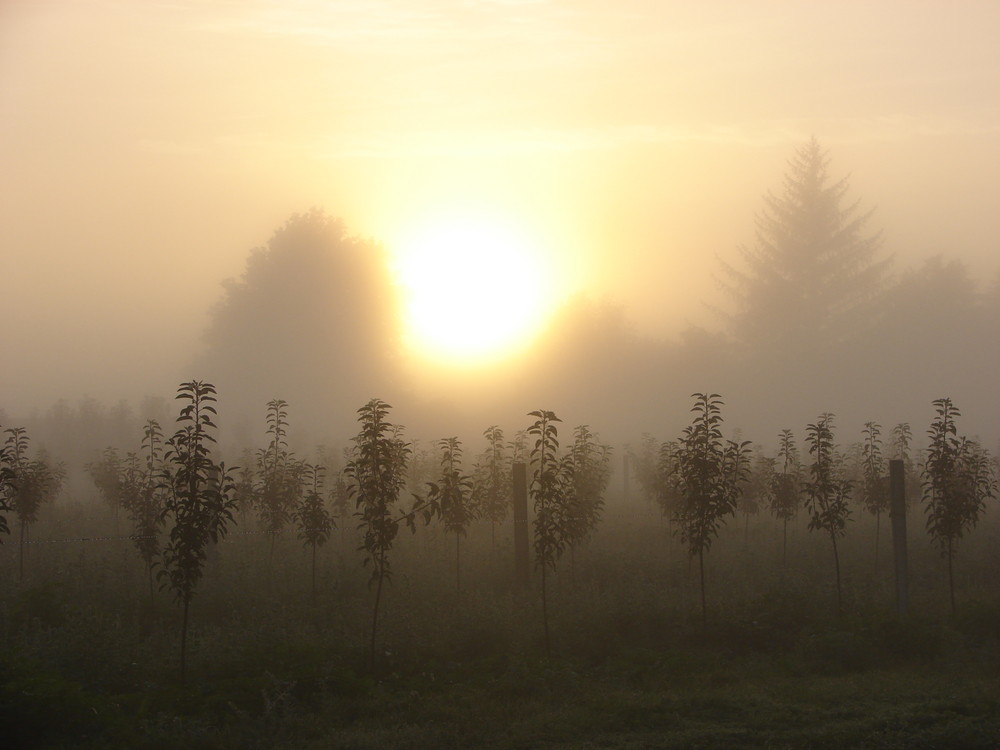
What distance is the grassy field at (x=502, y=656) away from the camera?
12648 mm

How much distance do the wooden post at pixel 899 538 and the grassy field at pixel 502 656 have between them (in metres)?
0.66

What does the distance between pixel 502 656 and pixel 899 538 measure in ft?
32.8

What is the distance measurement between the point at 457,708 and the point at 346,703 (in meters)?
1.87

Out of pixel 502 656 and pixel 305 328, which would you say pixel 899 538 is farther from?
pixel 305 328

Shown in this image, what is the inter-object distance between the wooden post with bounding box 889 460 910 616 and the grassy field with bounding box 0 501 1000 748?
66cm

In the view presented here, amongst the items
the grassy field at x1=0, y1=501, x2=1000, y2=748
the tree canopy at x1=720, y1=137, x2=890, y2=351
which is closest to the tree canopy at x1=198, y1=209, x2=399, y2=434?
the tree canopy at x1=720, y1=137, x2=890, y2=351

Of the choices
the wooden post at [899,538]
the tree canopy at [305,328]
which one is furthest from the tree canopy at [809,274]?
the wooden post at [899,538]

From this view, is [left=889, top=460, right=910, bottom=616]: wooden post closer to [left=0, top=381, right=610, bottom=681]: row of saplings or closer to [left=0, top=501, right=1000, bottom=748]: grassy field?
[left=0, top=501, right=1000, bottom=748]: grassy field

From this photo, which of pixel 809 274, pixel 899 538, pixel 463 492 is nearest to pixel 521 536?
pixel 463 492

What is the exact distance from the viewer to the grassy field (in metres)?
12.6

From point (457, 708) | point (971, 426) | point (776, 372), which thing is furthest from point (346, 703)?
point (971, 426)

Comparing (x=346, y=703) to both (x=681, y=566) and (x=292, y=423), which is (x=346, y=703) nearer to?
(x=681, y=566)

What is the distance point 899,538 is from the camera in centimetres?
2005

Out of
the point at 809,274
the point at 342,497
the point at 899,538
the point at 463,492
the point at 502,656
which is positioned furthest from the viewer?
the point at 809,274
